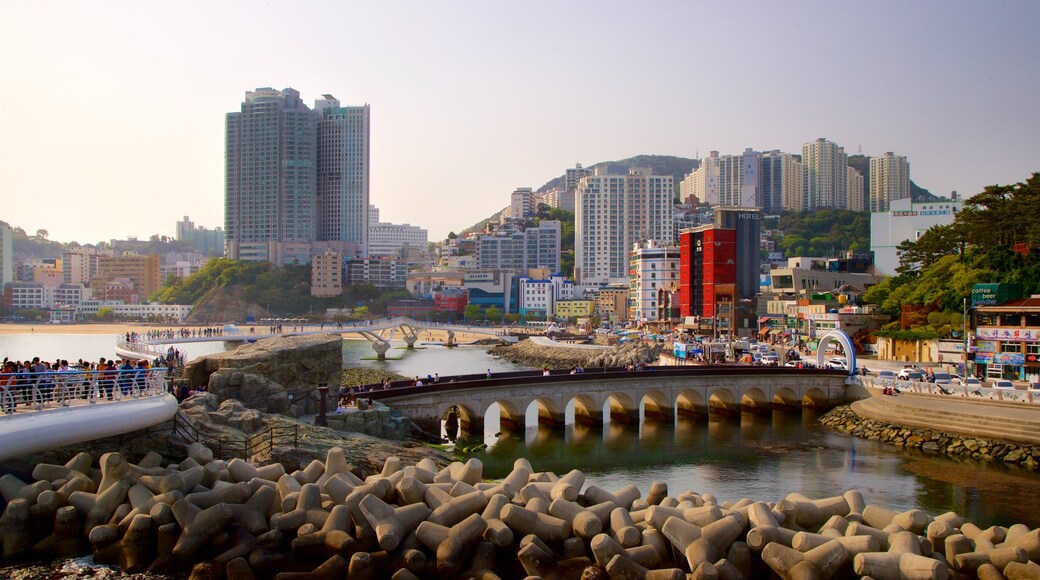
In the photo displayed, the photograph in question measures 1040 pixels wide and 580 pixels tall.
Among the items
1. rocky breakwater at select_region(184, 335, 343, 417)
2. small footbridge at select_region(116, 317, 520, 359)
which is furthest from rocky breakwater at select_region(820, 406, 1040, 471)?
small footbridge at select_region(116, 317, 520, 359)

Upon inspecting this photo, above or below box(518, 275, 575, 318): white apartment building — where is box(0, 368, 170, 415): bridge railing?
below

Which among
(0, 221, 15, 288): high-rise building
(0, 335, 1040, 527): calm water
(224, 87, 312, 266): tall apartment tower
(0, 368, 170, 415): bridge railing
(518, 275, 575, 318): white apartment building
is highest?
(224, 87, 312, 266): tall apartment tower

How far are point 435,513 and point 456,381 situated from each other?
2083cm

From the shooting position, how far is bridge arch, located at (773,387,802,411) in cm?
4347

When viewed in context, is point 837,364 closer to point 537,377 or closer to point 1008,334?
point 1008,334

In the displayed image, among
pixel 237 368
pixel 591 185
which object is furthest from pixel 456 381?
pixel 591 185

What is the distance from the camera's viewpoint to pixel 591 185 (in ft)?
497

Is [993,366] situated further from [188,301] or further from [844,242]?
[188,301]

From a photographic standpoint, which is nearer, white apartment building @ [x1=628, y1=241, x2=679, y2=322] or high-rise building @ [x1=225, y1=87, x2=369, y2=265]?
white apartment building @ [x1=628, y1=241, x2=679, y2=322]

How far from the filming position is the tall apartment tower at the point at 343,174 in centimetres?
17412

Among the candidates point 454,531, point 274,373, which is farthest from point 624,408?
point 454,531

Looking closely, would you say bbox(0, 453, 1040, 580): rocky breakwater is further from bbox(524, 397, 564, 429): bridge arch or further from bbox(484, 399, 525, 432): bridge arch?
bbox(524, 397, 564, 429): bridge arch

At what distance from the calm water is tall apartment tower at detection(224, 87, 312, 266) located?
133 m

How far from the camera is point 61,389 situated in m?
16.8
